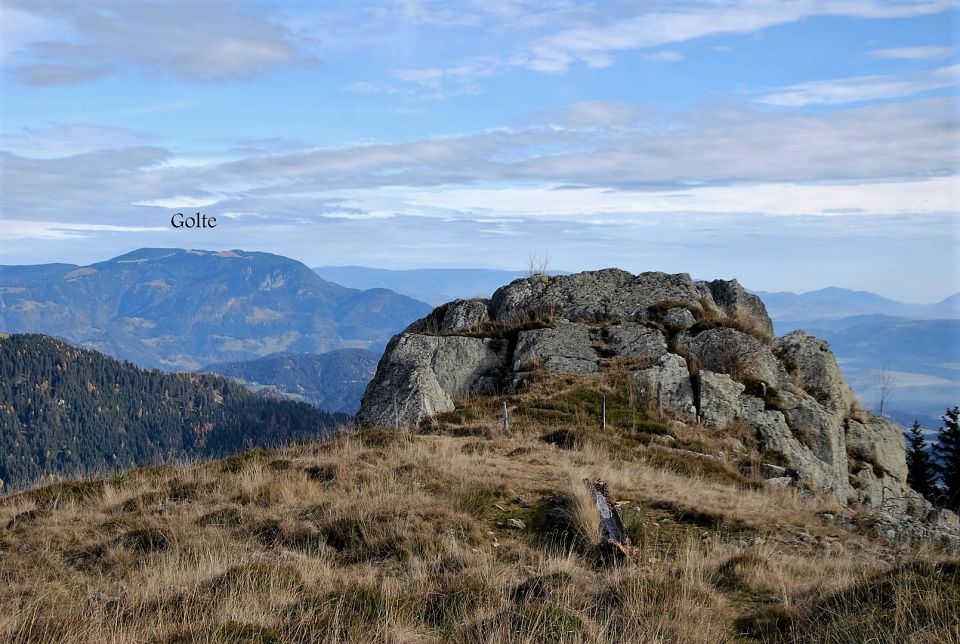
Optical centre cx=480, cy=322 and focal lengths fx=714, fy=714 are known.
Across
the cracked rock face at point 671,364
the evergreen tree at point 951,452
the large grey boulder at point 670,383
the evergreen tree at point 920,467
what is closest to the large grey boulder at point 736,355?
the cracked rock face at point 671,364

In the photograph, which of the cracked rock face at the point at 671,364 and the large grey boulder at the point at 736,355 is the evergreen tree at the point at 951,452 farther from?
the large grey boulder at the point at 736,355

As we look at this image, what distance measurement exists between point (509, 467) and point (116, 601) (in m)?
8.90

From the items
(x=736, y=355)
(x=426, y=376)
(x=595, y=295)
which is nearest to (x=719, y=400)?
(x=736, y=355)

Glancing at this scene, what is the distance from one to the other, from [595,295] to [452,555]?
2087cm

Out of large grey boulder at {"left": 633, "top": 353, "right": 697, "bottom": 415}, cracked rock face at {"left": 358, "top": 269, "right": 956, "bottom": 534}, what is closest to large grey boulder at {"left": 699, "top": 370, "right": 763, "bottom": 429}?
cracked rock face at {"left": 358, "top": 269, "right": 956, "bottom": 534}

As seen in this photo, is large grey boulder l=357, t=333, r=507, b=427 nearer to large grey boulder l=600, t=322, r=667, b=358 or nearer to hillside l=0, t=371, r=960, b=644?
hillside l=0, t=371, r=960, b=644

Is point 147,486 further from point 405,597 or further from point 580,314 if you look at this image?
point 580,314

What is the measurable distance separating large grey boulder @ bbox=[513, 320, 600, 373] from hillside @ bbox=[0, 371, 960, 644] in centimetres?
616

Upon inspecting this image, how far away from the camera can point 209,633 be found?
682cm

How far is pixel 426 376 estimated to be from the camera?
22500 millimetres

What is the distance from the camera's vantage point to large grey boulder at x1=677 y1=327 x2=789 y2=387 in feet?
81.2

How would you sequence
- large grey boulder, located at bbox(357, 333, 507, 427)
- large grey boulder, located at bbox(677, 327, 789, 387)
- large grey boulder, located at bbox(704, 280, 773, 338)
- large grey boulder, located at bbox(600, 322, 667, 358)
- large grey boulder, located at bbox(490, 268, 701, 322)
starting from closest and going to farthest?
large grey boulder, located at bbox(357, 333, 507, 427) → large grey boulder, located at bbox(677, 327, 789, 387) → large grey boulder, located at bbox(600, 322, 667, 358) → large grey boulder, located at bbox(490, 268, 701, 322) → large grey boulder, located at bbox(704, 280, 773, 338)

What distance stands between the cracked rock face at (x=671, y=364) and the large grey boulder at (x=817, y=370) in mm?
49

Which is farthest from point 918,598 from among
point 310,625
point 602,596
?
point 310,625
